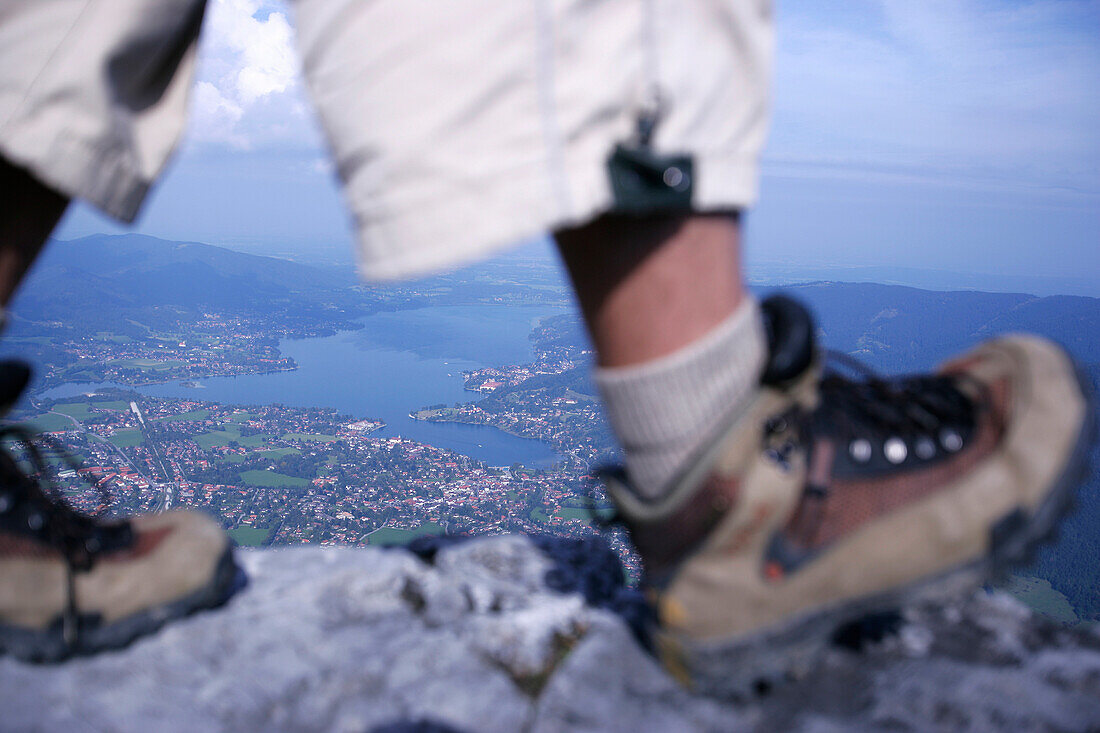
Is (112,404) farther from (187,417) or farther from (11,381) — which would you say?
(11,381)

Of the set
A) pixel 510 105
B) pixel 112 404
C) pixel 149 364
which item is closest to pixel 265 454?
pixel 112 404

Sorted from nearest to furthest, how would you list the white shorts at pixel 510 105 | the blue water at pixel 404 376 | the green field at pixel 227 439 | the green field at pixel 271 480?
the white shorts at pixel 510 105 → the green field at pixel 271 480 → the green field at pixel 227 439 → the blue water at pixel 404 376

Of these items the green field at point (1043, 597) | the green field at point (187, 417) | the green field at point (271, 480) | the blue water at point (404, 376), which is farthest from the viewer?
the blue water at point (404, 376)

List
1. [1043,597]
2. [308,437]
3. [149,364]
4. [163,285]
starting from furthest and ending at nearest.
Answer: [163,285], [149,364], [308,437], [1043,597]

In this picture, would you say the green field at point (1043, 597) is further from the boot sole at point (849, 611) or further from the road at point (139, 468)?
the road at point (139, 468)

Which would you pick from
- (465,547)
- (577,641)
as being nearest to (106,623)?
(465,547)

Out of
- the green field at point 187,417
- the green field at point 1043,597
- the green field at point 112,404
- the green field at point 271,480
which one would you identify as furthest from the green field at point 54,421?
the green field at point 1043,597

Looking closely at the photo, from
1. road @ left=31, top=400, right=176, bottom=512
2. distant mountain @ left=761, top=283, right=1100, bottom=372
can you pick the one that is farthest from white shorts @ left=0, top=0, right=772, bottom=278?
distant mountain @ left=761, top=283, right=1100, bottom=372
